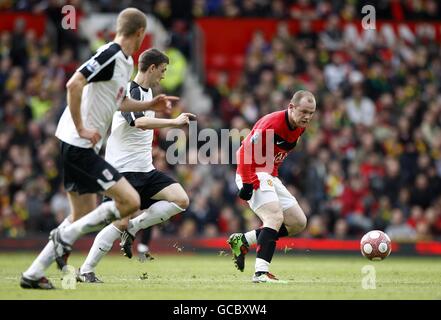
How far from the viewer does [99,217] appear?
896 cm

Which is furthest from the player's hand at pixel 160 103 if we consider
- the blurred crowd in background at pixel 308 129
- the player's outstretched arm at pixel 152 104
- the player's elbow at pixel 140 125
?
the blurred crowd in background at pixel 308 129

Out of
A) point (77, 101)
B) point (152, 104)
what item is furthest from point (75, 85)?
point (152, 104)

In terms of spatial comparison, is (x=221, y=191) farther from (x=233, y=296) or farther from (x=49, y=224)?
(x=233, y=296)

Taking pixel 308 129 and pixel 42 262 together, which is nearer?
pixel 42 262

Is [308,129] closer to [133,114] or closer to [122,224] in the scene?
[122,224]

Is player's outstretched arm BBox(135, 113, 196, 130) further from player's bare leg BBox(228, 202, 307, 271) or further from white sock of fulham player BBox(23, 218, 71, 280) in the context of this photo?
white sock of fulham player BBox(23, 218, 71, 280)

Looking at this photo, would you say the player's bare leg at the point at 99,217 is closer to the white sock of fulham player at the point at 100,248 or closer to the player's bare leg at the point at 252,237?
the white sock of fulham player at the point at 100,248

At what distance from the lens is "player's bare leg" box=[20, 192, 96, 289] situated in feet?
29.4

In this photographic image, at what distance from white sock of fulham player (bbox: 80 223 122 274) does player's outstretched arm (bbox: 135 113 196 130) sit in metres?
1.24

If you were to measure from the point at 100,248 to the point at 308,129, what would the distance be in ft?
35.3

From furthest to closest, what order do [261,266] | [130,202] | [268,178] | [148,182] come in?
[148,182], [268,178], [261,266], [130,202]

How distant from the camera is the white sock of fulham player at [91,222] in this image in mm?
8883

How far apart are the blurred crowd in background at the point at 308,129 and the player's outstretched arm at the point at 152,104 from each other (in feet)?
27.2
